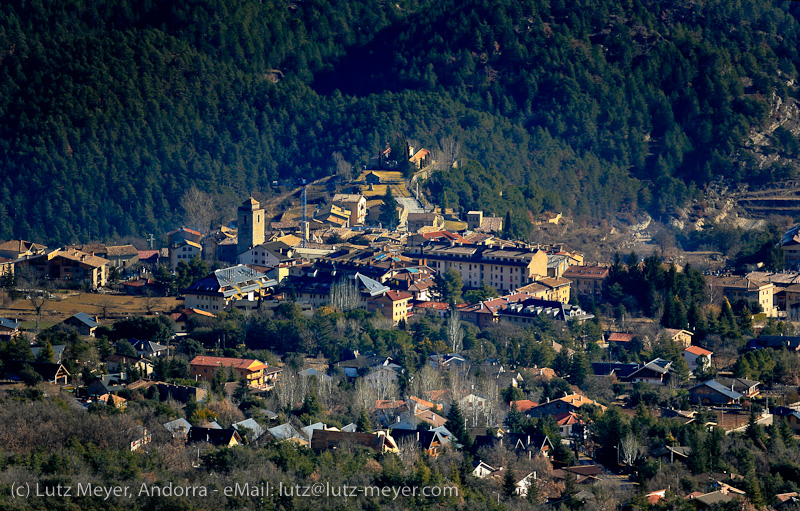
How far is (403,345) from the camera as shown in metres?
49.3

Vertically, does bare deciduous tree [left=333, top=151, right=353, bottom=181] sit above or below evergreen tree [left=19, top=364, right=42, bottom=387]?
above

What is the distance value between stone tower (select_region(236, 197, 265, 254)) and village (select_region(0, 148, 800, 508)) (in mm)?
106

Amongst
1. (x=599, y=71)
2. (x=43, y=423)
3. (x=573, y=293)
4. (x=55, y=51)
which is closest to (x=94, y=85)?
(x=55, y=51)

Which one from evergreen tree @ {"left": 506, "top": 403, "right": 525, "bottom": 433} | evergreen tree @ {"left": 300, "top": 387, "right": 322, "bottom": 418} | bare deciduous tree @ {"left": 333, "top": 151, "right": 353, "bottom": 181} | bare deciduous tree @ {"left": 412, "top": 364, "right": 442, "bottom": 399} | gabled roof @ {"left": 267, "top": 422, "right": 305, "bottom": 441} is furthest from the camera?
bare deciduous tree @ {"left": 333, "top": 151, "right": 353, "bottom": 181}

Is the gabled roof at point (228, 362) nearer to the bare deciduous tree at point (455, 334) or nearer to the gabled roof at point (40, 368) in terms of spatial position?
the gabled roof at point (40, 368)

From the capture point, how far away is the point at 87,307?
53406 mm

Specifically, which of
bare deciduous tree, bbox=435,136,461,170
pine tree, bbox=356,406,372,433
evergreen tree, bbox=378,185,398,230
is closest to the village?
pine tree, bbox=356,406,372,433

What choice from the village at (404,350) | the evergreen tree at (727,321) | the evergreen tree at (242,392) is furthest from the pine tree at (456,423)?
the evergreen tree at (727,321)

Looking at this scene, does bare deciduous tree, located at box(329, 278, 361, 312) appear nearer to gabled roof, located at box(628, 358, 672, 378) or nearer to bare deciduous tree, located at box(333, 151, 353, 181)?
gabled roof, located at box(628, 358, 672, 378)

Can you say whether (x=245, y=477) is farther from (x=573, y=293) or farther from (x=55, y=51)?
(x=55, y=51)

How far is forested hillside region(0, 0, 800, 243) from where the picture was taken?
286 ft

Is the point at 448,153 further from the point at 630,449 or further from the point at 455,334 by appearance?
the point at 630,449

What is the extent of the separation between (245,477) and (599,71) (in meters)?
74.2

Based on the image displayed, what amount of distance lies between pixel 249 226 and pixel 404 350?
1790cm
